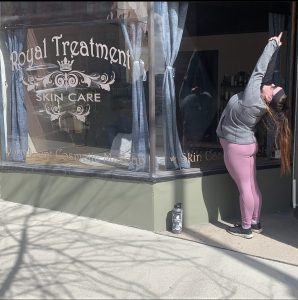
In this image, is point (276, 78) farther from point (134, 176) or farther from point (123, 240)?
point (123, 240)

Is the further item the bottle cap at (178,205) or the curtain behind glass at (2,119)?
the curtain behind glass at (2,119)

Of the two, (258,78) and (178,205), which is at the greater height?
(258,78)

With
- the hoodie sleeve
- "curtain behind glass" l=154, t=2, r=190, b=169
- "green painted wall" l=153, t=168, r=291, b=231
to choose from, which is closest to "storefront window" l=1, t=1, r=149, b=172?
"curtain behind glass" l=154, t=2, r=190, b=169

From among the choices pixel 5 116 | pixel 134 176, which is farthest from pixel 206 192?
pixel 5 116

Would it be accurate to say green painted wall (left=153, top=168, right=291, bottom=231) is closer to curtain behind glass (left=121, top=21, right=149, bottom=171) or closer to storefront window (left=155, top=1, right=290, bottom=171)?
storefront window (left=155, top=1, right=290, bottom=171)

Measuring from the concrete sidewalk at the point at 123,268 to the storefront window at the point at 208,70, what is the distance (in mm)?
1002

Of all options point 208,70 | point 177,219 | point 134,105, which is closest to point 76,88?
point 134,105

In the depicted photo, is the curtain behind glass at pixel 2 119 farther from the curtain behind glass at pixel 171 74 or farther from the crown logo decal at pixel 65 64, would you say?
the curtain behind glass at pixel 171 74

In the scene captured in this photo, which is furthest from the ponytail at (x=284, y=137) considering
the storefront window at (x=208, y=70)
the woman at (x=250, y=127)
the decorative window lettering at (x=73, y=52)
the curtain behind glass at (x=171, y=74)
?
the decorative window lettering at (x=73, y=52)

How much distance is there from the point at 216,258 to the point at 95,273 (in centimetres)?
111

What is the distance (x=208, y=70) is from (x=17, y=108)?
2.39 m

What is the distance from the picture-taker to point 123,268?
14.1 ft

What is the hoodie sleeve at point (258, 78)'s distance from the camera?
15.8ft

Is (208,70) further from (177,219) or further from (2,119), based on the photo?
(2,119)
